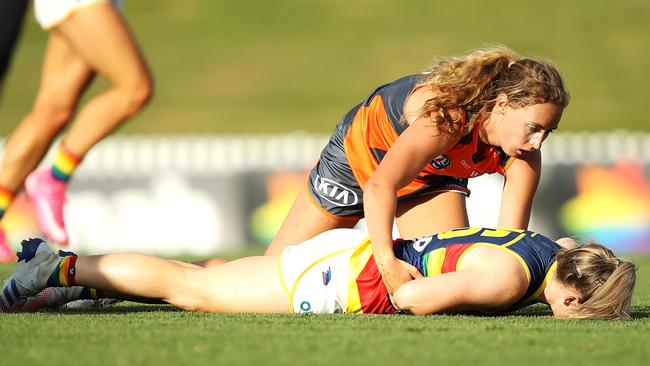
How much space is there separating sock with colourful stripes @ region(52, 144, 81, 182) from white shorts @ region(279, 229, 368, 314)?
4.86ft

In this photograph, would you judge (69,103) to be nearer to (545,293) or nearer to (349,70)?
(545,293)

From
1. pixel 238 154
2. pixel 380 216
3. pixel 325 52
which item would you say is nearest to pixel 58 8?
pixel 380 216

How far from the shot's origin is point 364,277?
15.8 ft

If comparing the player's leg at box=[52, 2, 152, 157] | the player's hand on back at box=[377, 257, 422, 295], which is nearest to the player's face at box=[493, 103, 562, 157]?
the player's hand on back at box=[377, 257, 422, 295]

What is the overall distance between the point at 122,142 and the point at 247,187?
6.01ft

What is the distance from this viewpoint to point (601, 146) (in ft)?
47.9

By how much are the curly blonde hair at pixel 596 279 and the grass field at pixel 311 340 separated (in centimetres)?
9

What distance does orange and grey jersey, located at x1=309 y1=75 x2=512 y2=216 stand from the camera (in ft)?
17.4

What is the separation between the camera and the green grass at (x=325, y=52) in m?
24.3

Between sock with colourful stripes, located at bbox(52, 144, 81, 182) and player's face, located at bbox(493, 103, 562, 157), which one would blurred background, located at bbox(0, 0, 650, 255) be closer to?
sock with colourful stripes, located at bbox(52, 144, 81, 182)

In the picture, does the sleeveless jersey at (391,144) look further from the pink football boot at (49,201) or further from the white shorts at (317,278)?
the pink football boot at (49,201)

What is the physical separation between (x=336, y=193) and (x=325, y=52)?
2193cm

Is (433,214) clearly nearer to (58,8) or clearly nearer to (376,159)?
(376,159)

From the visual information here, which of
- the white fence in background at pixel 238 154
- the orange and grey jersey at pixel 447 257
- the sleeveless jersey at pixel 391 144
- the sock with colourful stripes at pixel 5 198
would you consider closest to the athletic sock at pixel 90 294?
the sock with colourful stripes at pixel 5 198
